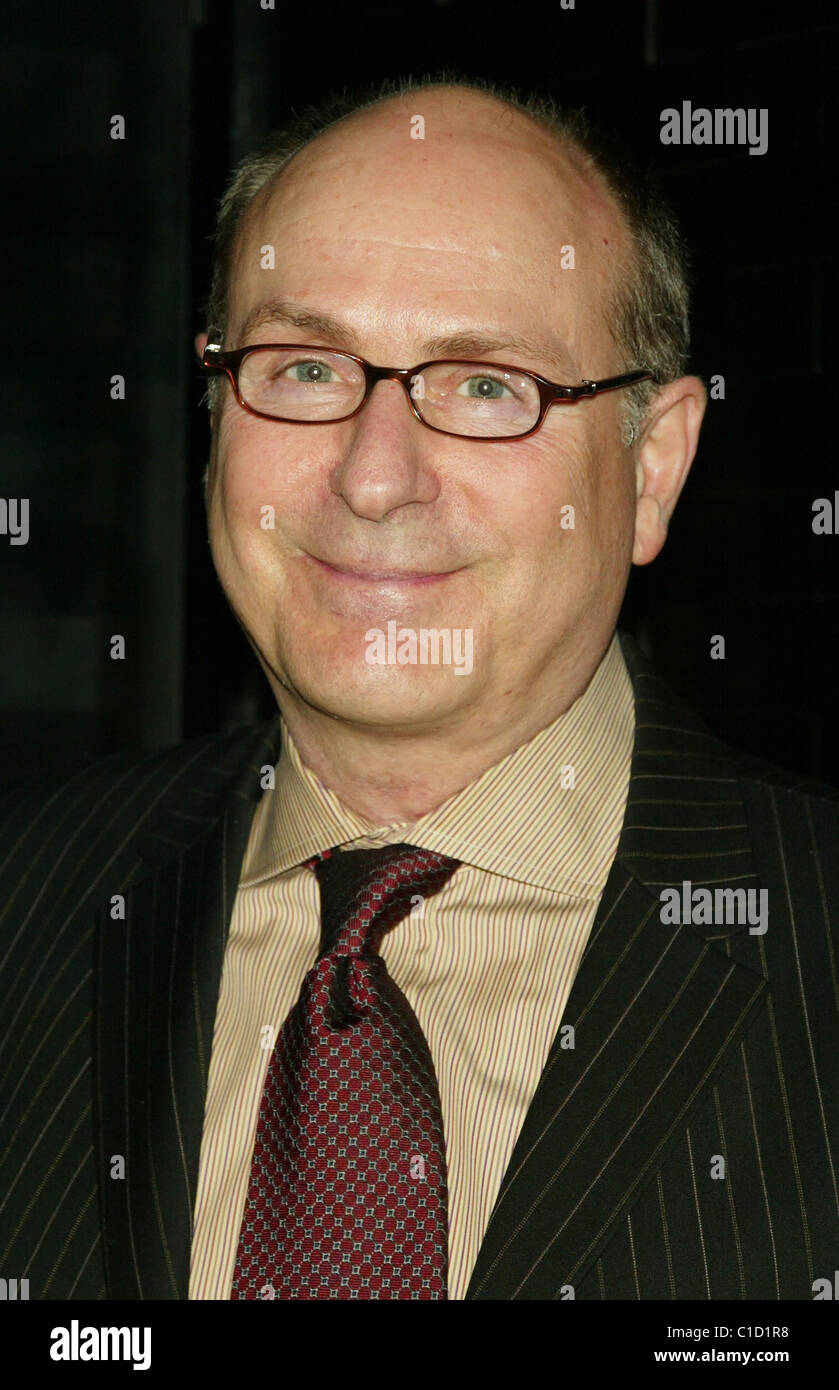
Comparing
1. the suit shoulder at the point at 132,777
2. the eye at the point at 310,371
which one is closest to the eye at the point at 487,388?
the eye at the point at 310,371

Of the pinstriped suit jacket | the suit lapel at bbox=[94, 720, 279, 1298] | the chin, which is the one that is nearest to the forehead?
the chin

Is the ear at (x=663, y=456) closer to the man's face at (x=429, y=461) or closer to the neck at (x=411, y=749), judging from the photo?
the man's face at (x=429, y=461)

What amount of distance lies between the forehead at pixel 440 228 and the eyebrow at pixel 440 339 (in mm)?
13

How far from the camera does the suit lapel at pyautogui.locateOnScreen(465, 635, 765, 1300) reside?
1398 millimetres

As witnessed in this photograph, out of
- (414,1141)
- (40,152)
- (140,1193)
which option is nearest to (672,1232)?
(414,1141)

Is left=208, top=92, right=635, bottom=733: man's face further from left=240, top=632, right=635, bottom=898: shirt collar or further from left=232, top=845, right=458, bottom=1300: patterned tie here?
left=232, top=845, right=458, bottom=1300: patterned tie

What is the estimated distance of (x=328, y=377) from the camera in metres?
1.68

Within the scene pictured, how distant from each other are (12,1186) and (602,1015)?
65cm

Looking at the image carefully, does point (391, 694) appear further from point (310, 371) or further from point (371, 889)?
point (310, 371)

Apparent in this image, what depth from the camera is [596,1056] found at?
4.85 ft

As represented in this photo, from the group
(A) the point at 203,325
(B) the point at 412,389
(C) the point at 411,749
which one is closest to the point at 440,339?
(B) the point at 412,389

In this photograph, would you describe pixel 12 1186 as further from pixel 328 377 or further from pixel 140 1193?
pixel 328 377

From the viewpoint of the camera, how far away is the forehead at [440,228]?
1618 millimetres

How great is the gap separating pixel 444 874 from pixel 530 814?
117 mm
